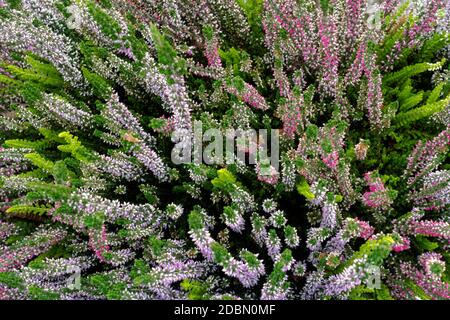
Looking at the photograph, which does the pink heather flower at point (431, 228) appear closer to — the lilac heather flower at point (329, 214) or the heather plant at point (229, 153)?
the heather plant at point (229, 153)

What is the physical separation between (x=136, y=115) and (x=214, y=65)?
664mm

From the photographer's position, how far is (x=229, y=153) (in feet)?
8.54

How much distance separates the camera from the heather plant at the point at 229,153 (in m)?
2.45

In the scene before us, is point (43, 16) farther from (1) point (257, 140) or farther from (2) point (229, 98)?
(1) point (257, 140)

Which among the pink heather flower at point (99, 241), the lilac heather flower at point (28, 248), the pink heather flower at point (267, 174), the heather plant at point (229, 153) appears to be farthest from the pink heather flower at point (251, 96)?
the lilac heather flower at point (28, 248)

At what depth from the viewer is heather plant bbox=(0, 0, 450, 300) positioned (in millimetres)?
2445

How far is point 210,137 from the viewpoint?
9.02 feet

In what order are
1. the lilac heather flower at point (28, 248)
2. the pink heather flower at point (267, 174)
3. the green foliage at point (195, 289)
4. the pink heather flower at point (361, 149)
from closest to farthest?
the green foliage at point (195, 289) < the pink heather flower at point (267, 174) < the pink heather flower at point (361, 149) < the lilac heather flower at point (28, 248)

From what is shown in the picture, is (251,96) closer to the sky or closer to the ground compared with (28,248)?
closer to the sky

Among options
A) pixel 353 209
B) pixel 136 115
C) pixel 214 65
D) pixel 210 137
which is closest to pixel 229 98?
pixel 214 65

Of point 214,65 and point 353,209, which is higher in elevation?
point 214,65

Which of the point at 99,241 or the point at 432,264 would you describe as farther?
the point at 99,241

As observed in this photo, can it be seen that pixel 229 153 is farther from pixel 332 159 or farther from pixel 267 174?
pixel 332 159

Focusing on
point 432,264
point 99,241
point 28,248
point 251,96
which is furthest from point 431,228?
point 28,248
